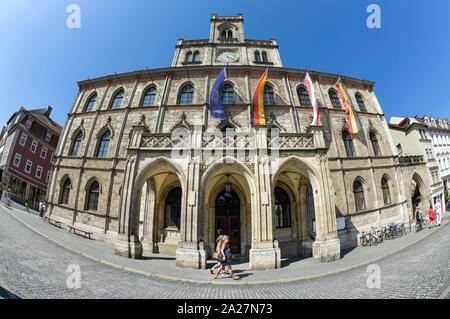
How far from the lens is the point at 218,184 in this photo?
10.6 m

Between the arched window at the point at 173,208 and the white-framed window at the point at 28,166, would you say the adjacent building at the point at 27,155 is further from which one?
the arched window at the point at 173,208

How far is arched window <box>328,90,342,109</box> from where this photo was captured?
15750 millimetres

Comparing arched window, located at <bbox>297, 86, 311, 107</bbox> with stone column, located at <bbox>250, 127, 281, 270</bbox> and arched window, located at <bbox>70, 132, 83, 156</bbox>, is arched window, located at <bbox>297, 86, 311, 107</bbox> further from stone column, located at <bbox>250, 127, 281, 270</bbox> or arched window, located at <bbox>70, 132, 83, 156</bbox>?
arched window, located at <bbox>70, 132, 83, 156</bbox>

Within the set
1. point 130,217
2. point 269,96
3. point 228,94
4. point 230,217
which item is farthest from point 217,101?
point 130,217

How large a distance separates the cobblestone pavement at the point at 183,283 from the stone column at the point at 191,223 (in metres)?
1.46

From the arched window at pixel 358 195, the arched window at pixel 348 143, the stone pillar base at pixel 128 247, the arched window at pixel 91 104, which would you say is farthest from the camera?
the arched window at pixel 91 104

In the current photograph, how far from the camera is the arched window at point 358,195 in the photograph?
13017 mm

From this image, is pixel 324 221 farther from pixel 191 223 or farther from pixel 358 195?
pixel 358 195

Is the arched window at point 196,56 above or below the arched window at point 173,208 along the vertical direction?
above

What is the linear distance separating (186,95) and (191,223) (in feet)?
37.9

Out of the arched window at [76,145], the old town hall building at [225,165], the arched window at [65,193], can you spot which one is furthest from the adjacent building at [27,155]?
the old town hall building at [225,165]

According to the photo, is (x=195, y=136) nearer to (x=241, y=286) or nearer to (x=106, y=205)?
(x=241, y=286)

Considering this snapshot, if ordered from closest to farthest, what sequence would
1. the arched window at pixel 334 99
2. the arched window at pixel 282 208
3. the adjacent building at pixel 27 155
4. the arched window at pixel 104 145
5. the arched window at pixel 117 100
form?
the arched window at pixel 282 208 → the arched window at pixel 104 145 → the arched window at pixel 117 100 → the arched window at pixel 334 99 → the adjacent building at pixel 27 155

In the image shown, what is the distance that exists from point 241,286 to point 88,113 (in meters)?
19.2
